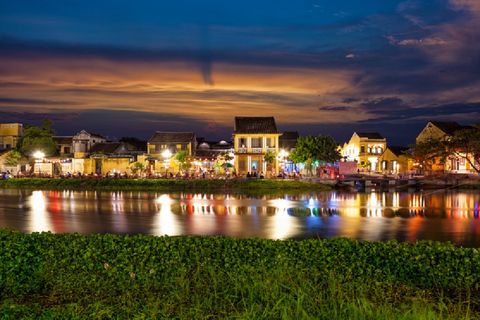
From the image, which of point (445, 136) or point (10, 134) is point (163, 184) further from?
point (10, 134)

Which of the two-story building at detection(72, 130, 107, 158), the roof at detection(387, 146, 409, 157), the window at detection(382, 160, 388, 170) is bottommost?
the window at detection(382, 160, 388, 170)

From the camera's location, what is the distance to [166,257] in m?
8.15

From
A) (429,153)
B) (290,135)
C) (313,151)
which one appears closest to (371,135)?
(290,135)

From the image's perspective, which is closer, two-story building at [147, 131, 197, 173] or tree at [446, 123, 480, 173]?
tree at [446, 123, 480, 173]

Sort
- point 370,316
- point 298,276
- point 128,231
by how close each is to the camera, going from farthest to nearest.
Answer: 1. point 128,231
2. point 298,276
3. point 370,316

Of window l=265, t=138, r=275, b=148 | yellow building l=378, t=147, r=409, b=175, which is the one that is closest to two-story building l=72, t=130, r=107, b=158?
window l=265, t=138, r=275, b=148

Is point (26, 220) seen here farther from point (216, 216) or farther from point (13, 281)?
point (13, 281)

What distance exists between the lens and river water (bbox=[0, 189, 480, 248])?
16.8 m

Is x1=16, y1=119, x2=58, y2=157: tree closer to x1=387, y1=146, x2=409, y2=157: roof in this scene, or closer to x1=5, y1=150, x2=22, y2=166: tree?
x1=5, y1=150, x2=22, y2=166: tree

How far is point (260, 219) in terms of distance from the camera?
2067cm

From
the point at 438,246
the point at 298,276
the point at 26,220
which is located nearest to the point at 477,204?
the point at 438,246

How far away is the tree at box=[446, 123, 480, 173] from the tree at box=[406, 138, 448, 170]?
1.02m

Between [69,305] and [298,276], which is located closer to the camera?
[69,305]

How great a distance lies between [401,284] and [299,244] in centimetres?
208
